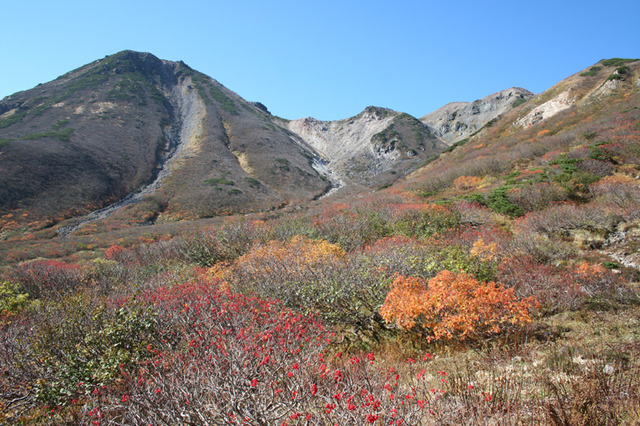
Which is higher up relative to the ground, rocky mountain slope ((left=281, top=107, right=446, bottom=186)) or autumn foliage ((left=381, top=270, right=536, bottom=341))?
rocky mountain slope ((left=281, top=107, right=446, bottom=186))

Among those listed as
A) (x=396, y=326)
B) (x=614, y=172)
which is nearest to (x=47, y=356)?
(x=396, y=326)

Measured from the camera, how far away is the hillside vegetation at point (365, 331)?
271cm

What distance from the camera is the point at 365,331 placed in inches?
234

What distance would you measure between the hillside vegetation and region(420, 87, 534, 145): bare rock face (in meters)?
82.5

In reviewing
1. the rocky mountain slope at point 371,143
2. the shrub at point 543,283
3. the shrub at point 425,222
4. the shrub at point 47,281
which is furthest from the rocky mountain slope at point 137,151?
the shrub at point 543,283

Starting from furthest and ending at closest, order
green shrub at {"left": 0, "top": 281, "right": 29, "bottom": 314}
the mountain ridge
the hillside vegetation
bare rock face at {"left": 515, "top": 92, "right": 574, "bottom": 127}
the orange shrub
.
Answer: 1. the mountain ridge
2. bare rock face at {"left": 515, "top": 92, "right": 574, "bottom": 127}
3. the orange shrub
4. green shrub at {"left": 0, "top": 281, "right": 29, "bottom": 314}
5. the hillside vegetation

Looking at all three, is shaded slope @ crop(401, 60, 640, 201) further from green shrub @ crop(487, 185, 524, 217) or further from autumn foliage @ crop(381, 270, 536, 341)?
autumn foliage @ crop(381, 270, 536, 341)

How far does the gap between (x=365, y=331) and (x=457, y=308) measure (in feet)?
6.78

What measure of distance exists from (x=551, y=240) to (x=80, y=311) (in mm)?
11840

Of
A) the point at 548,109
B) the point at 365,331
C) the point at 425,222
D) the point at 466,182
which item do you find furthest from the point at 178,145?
the point at 365,331

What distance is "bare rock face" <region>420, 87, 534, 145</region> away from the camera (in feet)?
272

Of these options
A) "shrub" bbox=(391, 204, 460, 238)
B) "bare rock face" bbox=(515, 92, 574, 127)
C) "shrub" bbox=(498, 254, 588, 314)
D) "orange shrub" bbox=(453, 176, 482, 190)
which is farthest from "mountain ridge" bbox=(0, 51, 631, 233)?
"shrub" bbox=(498, 254, 588, 314)

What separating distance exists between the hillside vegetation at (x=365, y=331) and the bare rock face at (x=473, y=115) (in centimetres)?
8253

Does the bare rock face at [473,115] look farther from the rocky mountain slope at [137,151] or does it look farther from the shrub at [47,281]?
the shrub at [47,281]
